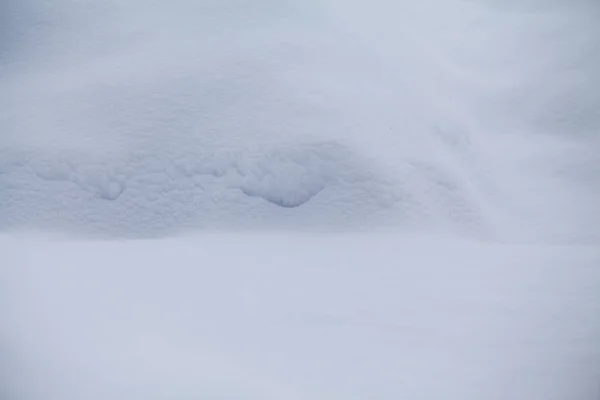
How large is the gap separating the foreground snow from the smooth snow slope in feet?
3.10

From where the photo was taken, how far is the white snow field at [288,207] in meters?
3.41

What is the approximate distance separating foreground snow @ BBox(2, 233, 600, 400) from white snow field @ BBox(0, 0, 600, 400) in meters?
0.02

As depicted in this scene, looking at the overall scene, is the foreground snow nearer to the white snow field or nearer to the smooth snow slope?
the white snow field

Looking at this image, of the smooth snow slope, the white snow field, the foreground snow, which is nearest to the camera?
the foreground snow

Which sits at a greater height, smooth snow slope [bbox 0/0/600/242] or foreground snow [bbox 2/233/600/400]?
smooth snow slope [bbox 0/0/600/242]

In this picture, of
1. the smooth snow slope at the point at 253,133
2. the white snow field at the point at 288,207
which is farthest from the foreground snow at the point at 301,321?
the smooth snow slope at the point at 253,133

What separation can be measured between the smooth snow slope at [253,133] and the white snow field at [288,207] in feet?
0.10

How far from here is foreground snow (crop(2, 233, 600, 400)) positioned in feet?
9.78

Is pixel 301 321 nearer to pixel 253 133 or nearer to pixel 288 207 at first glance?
pixel 288 207

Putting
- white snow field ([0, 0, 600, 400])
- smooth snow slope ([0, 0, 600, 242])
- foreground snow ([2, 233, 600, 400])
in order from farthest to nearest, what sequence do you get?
smooth snow slope ([0, 0, 600, 242])
white snow field ([0, 0, 600, 400])
foreground snow ([2, 233, 600, 400])

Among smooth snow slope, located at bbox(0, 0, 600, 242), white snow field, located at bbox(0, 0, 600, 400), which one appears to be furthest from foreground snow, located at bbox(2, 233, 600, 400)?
smooth snow slope, located at bbox(0, 0, 600, 242)

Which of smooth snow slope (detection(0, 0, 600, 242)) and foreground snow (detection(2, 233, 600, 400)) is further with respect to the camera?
smooth snow slope (detection(0, 0, 600, 242))

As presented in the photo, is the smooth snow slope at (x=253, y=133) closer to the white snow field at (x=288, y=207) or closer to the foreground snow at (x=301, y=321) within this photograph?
the white snow field at (x=288, y=207)

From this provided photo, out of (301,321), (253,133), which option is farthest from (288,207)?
(301,321)
